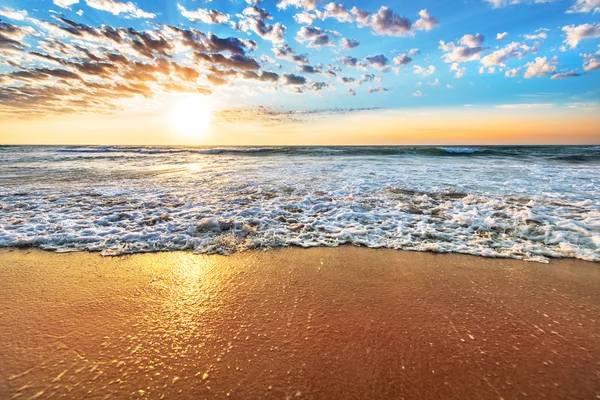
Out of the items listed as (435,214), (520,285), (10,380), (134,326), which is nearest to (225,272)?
(134,326)

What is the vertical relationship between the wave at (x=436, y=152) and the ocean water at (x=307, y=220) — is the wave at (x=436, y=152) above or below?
above

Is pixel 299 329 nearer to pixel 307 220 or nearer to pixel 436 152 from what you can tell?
pixel 307 220

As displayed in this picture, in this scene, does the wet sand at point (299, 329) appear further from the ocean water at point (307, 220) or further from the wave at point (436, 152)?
the wave at point (436, 152)

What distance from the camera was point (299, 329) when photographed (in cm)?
235

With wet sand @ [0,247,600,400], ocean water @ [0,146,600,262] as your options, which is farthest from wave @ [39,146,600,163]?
wet sand @ [0,247,600,400]

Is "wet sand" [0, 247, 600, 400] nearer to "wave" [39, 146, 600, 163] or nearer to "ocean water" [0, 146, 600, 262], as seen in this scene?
"ocean water" [0, 146, 600, 262]

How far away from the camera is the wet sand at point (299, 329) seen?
1.84 m

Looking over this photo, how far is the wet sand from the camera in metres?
1.84

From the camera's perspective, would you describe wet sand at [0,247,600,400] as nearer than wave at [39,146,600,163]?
Yes

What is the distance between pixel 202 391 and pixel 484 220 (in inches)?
216

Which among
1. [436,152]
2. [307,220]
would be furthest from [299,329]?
[436,152]

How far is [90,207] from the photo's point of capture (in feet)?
20.5

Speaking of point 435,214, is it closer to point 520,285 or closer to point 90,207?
point 520,285

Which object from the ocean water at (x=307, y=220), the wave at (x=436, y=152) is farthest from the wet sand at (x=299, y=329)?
the wave at (x=436, y=152)
